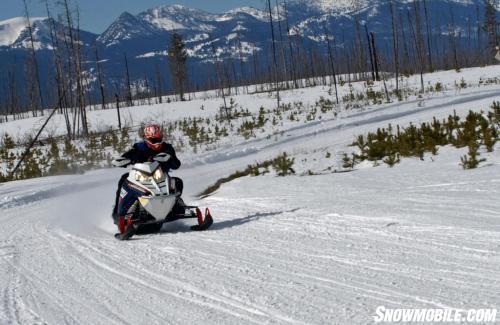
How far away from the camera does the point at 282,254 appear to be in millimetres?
6012

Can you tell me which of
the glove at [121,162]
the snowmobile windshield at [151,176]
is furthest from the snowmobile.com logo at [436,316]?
the glove at [121,162]

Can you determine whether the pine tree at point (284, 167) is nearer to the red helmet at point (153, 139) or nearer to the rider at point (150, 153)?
the rider at point (150, 153)

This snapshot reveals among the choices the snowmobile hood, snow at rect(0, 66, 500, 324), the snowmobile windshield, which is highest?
the snowmobile hood

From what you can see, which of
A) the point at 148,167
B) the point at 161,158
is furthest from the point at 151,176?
the point at 161,158

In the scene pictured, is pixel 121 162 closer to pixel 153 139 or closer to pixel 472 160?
pixel 153 139

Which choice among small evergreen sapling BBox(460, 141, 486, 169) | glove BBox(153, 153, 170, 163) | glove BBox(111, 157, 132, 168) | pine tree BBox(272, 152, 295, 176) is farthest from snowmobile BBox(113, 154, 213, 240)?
pine tree BBox(272, 152, 295, 176)

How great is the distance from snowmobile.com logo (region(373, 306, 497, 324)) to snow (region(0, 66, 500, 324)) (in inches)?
3.7

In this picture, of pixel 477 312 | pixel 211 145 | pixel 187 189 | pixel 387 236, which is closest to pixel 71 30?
pixel 211 145

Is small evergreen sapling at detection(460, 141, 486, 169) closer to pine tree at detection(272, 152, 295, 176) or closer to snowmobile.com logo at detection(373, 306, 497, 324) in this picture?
pine tree at detection(272, 152, 295, 176)

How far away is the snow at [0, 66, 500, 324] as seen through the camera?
14.1 feet

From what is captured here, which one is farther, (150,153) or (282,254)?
(150,153)

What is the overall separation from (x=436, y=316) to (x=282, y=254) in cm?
243

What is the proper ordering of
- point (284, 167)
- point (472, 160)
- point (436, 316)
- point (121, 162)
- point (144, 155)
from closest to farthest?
point (436, 316), point (121, 162), point (144, 155), point (472, 160), point (284, 167)

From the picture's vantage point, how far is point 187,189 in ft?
50.0
